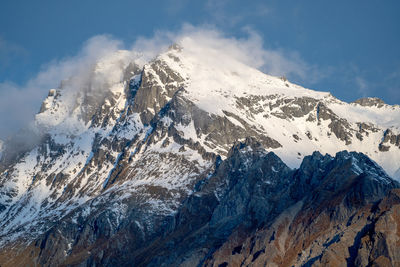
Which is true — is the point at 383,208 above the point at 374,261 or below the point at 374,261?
above

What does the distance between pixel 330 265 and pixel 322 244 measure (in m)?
18.3

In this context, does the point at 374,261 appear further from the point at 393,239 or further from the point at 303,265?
the point at 303,265

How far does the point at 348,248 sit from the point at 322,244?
45.3 ft

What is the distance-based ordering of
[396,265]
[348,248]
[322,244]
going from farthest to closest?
[322,244], [348,248], [396,265]

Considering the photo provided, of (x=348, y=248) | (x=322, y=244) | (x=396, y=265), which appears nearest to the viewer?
(x=396, y=265)

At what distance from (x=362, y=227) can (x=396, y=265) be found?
932 inches

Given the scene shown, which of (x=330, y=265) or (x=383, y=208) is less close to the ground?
(x=383, y=208)

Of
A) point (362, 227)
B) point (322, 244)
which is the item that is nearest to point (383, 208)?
point (362, 227)

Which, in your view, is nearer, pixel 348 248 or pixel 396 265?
pixel 396 265

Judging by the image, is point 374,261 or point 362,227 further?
point 362,227

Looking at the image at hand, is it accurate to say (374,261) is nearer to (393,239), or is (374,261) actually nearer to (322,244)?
(393,239)

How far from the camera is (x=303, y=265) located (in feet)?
634

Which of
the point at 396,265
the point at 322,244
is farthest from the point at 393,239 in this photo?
the point at 322,244

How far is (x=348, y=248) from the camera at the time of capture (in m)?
187
